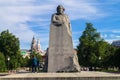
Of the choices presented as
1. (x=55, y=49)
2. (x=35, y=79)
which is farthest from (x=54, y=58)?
(x=35, y=79)

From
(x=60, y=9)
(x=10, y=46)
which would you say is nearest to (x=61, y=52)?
(x=60, y=9)

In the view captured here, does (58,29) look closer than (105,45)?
Yes

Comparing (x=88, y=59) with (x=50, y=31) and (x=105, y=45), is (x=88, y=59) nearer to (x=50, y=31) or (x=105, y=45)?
(x=105, y=45)

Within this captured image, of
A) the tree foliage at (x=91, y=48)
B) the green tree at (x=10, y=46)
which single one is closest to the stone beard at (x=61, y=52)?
the tree foliage at (x=91, y=48)

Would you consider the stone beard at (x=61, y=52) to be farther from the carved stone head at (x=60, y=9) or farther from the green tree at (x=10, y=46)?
the green tree at (x=10, y=46)

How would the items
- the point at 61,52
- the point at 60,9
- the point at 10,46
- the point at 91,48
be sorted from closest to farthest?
the point at 61,52, the point at 60,9, the point at 91,48, the point at 10,46

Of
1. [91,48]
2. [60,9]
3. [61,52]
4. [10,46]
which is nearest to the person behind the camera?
[61,52]

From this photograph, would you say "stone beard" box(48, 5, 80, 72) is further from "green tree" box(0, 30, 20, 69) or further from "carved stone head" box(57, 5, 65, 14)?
"green tree" box(0, 30, 20, 69)

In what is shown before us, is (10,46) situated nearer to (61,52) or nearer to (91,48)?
(91,48)

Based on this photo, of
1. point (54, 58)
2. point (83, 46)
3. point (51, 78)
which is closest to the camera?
point (51, 78)

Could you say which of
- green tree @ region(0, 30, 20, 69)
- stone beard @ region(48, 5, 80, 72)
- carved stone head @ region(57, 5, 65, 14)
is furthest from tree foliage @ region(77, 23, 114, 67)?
stone beard @ region(48, 5, 80, 72)

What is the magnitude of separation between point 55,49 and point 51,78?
8141mm

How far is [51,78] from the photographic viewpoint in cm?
2022

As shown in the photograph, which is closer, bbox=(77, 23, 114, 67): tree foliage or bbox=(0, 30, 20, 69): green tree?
bbox=(77, 23, 114, 67): tree foliage
